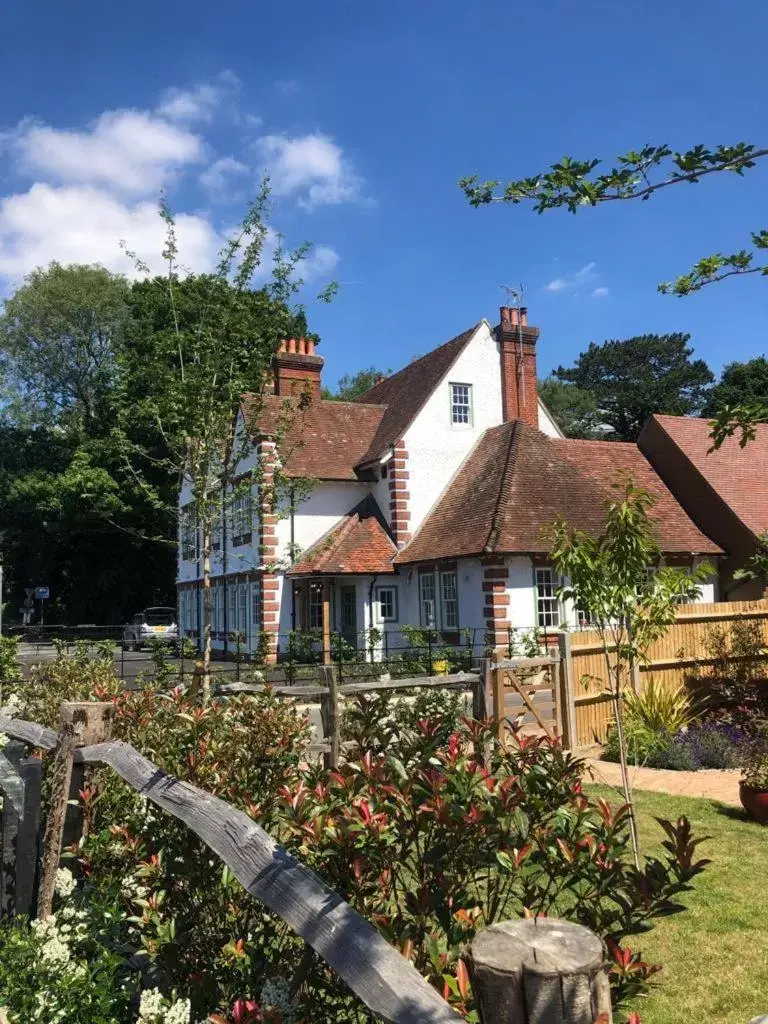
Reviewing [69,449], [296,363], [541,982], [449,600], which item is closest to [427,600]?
[449,600]

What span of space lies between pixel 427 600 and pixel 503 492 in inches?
165

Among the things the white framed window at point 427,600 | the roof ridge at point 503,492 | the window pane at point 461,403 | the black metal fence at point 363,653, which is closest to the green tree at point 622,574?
the black metal fence at point 363,653

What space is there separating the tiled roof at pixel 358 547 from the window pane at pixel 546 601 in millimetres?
5088

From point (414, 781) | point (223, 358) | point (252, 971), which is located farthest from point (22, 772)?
point (223, 358)

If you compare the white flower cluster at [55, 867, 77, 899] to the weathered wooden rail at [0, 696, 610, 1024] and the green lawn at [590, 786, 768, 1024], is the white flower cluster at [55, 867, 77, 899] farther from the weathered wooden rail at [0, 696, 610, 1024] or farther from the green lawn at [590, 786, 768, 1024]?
the green lawn at [590, 786, 768, 1024]

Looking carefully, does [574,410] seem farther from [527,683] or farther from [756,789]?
[756,789]

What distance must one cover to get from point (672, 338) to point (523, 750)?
68809 mm

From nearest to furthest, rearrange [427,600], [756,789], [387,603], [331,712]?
1. [756,789]
2. [331,712]
3. [427,600]
4. [387,603]

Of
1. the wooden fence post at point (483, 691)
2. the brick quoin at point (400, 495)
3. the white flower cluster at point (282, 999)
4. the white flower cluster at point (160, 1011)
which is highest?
the brick quoin at point (400, 495)

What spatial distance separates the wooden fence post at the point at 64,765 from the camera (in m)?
4.67

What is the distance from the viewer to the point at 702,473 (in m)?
27.4

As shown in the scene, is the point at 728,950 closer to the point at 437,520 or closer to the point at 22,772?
the point at 22,772

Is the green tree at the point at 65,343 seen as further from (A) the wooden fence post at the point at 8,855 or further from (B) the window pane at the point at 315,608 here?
(A) the wooden fence post at the point at 8,855

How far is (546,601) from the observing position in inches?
925
